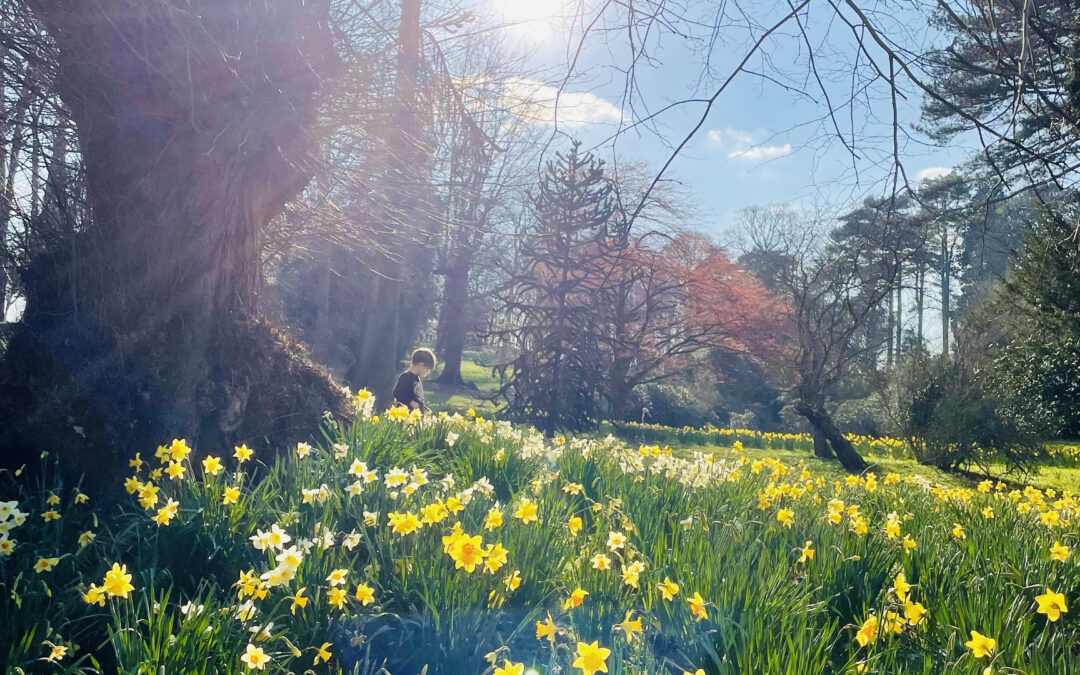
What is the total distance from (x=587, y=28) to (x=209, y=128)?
90.2 inches

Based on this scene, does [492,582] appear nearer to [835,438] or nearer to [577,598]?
[577,598]

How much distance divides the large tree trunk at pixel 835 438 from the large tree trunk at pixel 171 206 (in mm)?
10960

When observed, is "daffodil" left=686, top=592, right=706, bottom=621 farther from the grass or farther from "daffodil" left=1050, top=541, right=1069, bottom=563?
"daffodil" left=1050, top=541, right=1069, bottom=563

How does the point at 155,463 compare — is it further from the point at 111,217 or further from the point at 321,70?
the point at 321,70

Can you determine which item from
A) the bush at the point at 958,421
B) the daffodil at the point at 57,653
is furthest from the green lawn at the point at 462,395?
the daffodil at the point at 57,653

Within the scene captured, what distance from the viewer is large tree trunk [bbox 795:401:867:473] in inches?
489

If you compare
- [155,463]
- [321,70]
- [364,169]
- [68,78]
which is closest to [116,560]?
[155,463]

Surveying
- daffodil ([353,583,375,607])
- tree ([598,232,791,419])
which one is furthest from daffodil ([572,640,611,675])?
tree ([598,232,791,419])

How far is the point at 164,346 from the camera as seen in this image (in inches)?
147

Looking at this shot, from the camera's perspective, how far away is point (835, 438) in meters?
12.7

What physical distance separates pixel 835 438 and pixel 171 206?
12.0m

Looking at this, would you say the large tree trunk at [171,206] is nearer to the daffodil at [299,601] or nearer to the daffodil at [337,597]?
the daffodil at [299,601]

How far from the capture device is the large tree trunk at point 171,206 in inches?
141

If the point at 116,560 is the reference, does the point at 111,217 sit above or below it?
above
